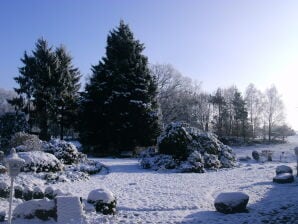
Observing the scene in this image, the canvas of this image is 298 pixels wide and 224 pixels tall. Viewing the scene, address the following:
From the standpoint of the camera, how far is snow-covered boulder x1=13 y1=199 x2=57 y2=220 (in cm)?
880

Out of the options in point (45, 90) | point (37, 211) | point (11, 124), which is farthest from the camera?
point (45, 90)

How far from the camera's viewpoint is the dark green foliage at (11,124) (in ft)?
87.6

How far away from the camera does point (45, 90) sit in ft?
120

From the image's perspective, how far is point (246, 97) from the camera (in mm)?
69000

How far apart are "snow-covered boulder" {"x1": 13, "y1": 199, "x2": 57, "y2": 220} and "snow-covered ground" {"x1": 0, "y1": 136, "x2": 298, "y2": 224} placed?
0.58 feet

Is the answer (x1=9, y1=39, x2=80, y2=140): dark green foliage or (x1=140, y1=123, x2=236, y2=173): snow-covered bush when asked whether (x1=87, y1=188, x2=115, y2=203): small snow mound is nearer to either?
(x1=140, y1=123, x2=236, y2=173): snow-covered bush

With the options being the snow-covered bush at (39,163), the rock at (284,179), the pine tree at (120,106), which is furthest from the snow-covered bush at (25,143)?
the rock at (284,179)

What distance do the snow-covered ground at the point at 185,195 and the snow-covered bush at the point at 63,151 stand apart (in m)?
2.26

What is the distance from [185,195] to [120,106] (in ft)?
60.6

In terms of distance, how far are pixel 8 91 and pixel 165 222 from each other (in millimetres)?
136358

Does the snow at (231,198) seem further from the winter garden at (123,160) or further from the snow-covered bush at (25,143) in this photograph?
the snow-covered bush at (25,143)

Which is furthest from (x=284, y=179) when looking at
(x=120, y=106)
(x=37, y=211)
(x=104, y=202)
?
(x=120, y=106)

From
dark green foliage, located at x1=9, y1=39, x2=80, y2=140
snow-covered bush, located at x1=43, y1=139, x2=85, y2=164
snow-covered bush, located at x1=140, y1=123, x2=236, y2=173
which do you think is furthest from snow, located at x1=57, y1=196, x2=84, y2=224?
dark green foliage, located at x1=9, y1=39, x2=80, y2=140

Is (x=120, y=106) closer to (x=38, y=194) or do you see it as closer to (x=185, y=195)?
(x=185, y=195)
